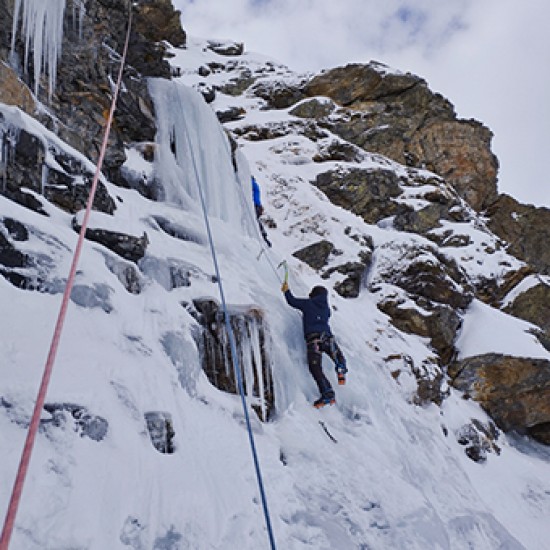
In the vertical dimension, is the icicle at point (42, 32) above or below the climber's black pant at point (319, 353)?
above

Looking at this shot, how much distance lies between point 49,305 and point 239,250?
3508 millimetres

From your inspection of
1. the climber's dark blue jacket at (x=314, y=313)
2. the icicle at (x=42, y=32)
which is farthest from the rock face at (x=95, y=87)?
the climber's dark blue jacket at (x=314, y=313)

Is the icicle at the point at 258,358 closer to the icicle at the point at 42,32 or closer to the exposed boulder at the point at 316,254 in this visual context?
the icicle at the point at 42,32

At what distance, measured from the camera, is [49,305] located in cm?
344

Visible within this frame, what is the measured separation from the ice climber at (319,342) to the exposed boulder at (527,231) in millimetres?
17202

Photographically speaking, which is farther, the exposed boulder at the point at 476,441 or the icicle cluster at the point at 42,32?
the exposed boulder at the point at 476,441

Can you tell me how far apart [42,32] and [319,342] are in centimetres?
507

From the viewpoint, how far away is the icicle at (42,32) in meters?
5.74

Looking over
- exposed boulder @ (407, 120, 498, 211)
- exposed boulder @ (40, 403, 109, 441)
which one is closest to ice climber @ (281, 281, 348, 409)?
exposed boulder @ (40, 403, 109, 441)

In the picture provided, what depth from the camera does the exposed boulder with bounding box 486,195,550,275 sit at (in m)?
20.3

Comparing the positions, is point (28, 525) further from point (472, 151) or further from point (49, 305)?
point (472, 151)

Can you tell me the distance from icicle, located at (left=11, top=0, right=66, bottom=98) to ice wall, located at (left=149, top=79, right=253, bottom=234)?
1.79 meters

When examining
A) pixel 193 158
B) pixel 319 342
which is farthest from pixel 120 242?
pixel 193 158

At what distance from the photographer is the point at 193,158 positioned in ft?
24.5
